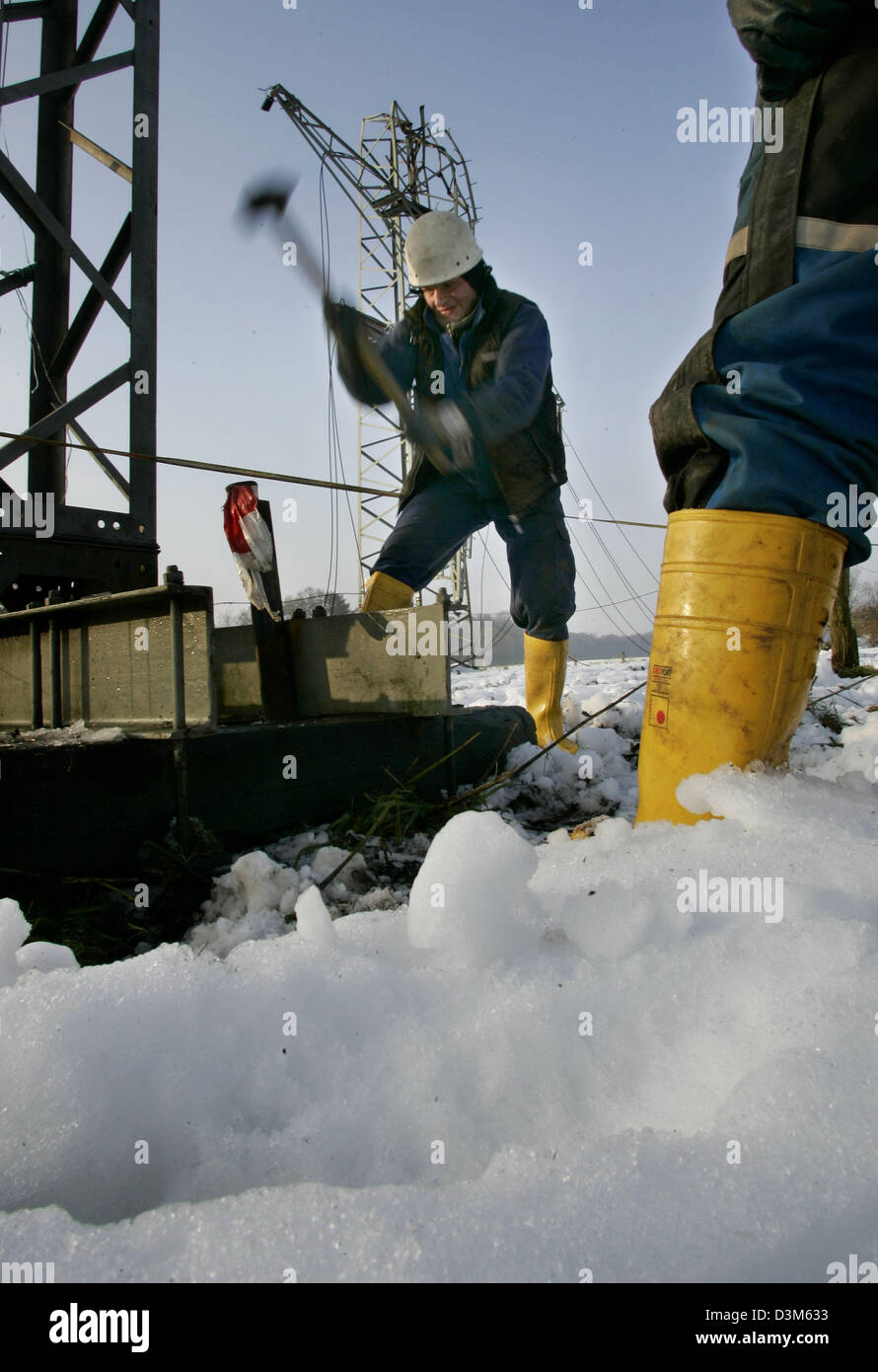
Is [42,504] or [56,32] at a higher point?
[56,32]

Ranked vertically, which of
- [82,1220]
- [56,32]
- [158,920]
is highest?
[56,32]

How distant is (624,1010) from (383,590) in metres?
2.84

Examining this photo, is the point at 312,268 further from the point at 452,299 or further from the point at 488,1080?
the point at 488,1080

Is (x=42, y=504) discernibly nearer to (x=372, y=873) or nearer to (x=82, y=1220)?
(x=372, y=873)

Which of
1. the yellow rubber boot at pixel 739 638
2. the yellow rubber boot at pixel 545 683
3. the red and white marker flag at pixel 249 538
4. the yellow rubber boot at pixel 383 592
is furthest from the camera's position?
the yellow rubber boot at pixel 545 683

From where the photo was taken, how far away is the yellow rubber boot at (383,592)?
11.1 ft

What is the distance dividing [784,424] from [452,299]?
9.42 feet

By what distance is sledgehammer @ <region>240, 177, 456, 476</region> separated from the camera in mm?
3289

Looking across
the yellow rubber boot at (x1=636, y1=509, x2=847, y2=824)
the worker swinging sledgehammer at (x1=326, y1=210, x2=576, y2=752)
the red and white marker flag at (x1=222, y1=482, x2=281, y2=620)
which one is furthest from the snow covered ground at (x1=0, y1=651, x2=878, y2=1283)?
the worker swinging sledgehammer at (x1=326, y1=210, x2=576, y2=752)

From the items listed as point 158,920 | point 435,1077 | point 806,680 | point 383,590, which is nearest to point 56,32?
point 383,590

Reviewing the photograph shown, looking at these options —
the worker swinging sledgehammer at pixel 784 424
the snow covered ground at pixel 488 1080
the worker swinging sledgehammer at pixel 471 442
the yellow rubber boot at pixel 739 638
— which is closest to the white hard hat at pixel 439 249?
the worker swinging sledgehammer at pixel 471 442

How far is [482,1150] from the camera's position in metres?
0.60

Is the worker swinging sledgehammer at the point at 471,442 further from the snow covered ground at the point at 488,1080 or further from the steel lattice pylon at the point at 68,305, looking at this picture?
the snow covered ground at the point at 488,1080

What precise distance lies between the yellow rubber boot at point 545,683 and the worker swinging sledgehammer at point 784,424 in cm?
228
